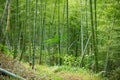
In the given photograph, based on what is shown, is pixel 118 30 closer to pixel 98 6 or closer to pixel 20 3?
pixel 98 6

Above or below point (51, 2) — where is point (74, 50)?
below

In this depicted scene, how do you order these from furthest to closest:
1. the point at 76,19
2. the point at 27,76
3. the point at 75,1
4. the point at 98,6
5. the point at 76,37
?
the point at 76,37 → the point at 76,19 → the point at 75,1 → the point at 98,6 → the point at 27,76

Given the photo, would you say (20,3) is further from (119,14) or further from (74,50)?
(74,50)

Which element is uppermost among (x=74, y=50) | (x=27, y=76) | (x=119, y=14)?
(x=119, y=14)

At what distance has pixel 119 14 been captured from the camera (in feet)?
32.6

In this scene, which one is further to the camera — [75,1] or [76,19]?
[76,19]

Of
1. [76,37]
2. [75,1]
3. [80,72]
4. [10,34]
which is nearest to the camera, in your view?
[80,72]

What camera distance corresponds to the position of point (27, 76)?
20.2ft

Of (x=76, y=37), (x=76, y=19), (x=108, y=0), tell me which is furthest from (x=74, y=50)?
(x=108, y=0)

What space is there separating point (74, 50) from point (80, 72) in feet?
32.4

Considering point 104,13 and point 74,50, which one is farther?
point 74,50

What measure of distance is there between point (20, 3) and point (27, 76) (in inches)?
247

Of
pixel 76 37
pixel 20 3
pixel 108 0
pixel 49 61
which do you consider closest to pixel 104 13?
pixel 108 0

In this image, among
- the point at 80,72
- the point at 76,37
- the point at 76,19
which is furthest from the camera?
the point at 76,37
